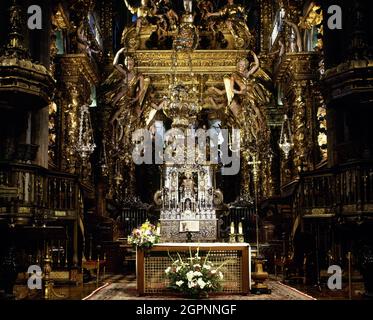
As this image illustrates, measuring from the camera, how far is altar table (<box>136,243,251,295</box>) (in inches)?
376

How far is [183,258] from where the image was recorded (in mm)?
9703

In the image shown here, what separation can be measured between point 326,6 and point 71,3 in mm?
7660

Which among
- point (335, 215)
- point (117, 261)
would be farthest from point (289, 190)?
point (335, 215)

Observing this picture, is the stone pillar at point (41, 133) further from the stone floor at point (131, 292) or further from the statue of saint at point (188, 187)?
the statue of saint at point (188, 187)

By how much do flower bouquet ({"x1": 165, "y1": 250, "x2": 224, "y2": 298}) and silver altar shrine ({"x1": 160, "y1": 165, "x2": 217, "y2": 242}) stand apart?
21.5 feet

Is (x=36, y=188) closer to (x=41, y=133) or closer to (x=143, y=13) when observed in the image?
(x=41, y=133)

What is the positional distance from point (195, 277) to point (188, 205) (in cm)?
918

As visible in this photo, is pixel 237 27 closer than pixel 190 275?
No

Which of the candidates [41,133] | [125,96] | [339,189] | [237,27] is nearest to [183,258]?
[339,189]

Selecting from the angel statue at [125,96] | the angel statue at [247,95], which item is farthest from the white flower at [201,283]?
the angel statue at [125,96]

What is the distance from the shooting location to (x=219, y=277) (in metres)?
9.13

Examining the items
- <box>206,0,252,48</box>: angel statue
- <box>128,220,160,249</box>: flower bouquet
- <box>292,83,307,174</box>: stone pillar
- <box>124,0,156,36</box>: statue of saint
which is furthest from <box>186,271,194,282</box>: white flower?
<box>124,0,156,36</box>: statue of saint

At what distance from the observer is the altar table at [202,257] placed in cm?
955
